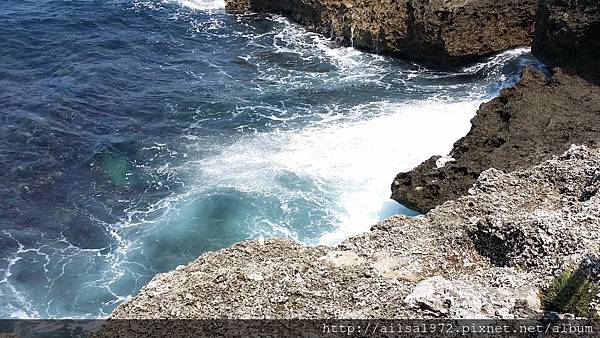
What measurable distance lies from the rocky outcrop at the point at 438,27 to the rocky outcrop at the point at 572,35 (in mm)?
5992

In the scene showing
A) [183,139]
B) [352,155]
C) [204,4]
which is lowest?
[183,139]

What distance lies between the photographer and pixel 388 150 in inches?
1125

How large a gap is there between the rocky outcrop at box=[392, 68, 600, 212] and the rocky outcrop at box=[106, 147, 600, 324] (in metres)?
5.22

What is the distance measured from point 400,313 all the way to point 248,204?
45.9 ft

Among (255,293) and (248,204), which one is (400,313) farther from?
(248,204)

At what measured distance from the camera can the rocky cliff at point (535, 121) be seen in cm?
2167

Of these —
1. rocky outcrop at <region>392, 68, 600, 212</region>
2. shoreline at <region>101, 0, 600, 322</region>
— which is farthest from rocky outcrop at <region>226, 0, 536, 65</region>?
shoreline at <region>101, 0, 600, 322</region>

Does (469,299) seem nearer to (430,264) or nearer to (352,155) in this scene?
(430,264)

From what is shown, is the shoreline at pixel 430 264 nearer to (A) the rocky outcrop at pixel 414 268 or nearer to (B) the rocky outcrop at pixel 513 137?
(A) the rocky outcrop at pixel 414 268

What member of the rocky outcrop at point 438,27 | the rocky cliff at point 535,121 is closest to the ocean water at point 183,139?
the rocky outcrop at point 438,27

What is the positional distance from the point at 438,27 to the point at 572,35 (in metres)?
8.78

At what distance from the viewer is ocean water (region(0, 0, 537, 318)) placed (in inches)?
930

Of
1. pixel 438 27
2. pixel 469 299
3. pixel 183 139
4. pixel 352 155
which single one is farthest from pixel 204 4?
pixel 469 299

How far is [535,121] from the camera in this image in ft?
76.7
